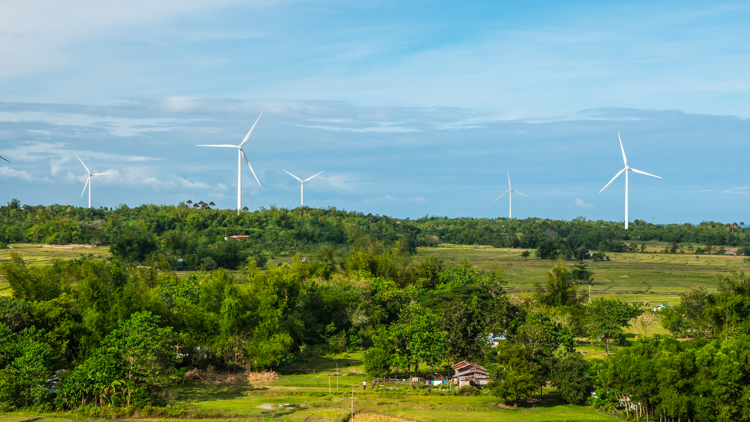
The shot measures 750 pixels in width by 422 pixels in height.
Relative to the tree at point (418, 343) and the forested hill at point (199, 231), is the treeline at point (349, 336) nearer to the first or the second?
the tree at point (418, 343)

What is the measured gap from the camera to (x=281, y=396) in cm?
5159

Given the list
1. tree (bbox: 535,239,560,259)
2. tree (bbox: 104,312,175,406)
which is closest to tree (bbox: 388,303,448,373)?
tree (bbox: 104,312,175,406)

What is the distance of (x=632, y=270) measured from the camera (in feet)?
465

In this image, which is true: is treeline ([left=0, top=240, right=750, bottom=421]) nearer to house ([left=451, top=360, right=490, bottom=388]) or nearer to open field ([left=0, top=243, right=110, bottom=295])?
house ([left=451, top=360, right=490, bottom=388])

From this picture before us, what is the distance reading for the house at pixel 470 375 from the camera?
2178 inches

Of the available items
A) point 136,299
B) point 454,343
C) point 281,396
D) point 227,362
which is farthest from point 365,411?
point 136,299

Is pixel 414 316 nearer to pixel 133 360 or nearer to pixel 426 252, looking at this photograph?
pixel 133 360

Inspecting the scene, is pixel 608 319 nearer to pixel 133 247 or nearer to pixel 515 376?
pixel 515 376

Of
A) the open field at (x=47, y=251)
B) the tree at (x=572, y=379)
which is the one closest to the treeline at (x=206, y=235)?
the open field at (x=47, y=251)

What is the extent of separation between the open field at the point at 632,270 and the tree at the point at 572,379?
53628mm

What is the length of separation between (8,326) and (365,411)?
93.0ft

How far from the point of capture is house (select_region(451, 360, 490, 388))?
55.3m

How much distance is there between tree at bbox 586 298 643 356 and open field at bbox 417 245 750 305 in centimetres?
3091

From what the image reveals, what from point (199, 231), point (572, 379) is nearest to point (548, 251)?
point (199, 231)
